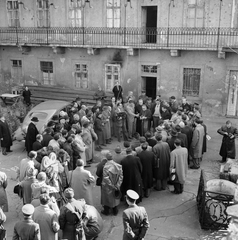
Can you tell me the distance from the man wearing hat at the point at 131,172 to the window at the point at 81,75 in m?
12.0

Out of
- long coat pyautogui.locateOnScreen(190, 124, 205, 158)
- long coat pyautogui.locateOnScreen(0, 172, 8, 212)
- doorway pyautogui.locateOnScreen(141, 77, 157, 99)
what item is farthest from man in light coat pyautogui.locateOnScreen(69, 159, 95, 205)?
doorway pyautogui.locateOnScreen(141, 77, 157, 99)

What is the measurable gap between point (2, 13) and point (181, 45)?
463 inches

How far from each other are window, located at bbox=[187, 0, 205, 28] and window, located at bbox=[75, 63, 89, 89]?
6.46 meters

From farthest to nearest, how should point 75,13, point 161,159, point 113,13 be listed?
1. point 75,13
2. point 113,13
3. point 161,159

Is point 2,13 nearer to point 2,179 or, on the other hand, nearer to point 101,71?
point 101,71

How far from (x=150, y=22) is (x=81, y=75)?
506 cm

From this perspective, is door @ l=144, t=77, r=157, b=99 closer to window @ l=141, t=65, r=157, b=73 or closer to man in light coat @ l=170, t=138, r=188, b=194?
window @ l=141, t=65, r=157, b=73

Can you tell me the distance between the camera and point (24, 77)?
2186 centimetres

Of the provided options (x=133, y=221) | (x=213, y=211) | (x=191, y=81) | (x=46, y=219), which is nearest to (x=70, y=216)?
(x=46, y=219)

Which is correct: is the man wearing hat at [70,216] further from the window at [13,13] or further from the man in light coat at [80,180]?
the window at [13,13]

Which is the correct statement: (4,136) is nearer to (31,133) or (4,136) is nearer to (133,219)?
(31,133)

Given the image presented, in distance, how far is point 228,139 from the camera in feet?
37.7

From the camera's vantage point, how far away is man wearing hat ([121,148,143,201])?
28.0 ft

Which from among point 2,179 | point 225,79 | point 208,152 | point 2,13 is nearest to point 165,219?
point 2,179
